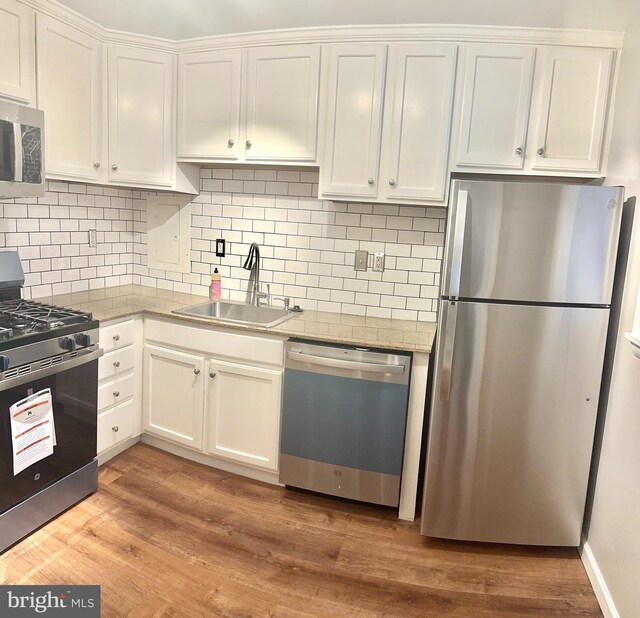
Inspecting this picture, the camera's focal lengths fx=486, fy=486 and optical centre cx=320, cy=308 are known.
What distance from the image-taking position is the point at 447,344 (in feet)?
6.91

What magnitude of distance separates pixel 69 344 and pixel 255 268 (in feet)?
3.96

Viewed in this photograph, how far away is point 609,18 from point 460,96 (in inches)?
26.3

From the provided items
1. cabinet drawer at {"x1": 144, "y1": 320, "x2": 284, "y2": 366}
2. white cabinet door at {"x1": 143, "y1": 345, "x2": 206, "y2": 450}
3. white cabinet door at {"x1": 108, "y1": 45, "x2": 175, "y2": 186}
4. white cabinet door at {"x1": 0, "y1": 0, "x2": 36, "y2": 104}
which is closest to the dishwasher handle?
cabinet drawer at {"x1": 144, "y1": 320, "x2": 284, "y2": 366}

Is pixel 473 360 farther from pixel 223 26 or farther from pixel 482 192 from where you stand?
pixel 223 26

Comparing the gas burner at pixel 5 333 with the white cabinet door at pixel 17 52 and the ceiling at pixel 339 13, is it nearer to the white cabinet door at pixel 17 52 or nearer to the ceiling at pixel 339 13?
the white cabinet door at pixel 17 52

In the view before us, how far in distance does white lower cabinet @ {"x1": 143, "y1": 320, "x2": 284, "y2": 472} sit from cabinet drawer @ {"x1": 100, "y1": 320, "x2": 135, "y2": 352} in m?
0.11

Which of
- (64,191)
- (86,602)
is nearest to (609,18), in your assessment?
(64,191)

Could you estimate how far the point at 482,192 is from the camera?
2.00m

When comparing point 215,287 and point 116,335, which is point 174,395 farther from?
point 215,287

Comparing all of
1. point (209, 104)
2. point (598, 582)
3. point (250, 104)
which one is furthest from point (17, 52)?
point (598, 582)

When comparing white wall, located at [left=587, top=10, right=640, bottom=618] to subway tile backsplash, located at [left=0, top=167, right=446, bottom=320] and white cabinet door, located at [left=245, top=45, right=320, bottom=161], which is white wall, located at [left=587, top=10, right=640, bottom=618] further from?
white cabinet door, located at [left=245, top=45, right=320, bottom=161]

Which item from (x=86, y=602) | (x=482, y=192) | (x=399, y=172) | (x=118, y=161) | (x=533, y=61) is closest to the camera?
(x=86, y=602)

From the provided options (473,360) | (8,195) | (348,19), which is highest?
(348,19)

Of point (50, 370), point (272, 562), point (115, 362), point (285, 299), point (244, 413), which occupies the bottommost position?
point (272, 562)
